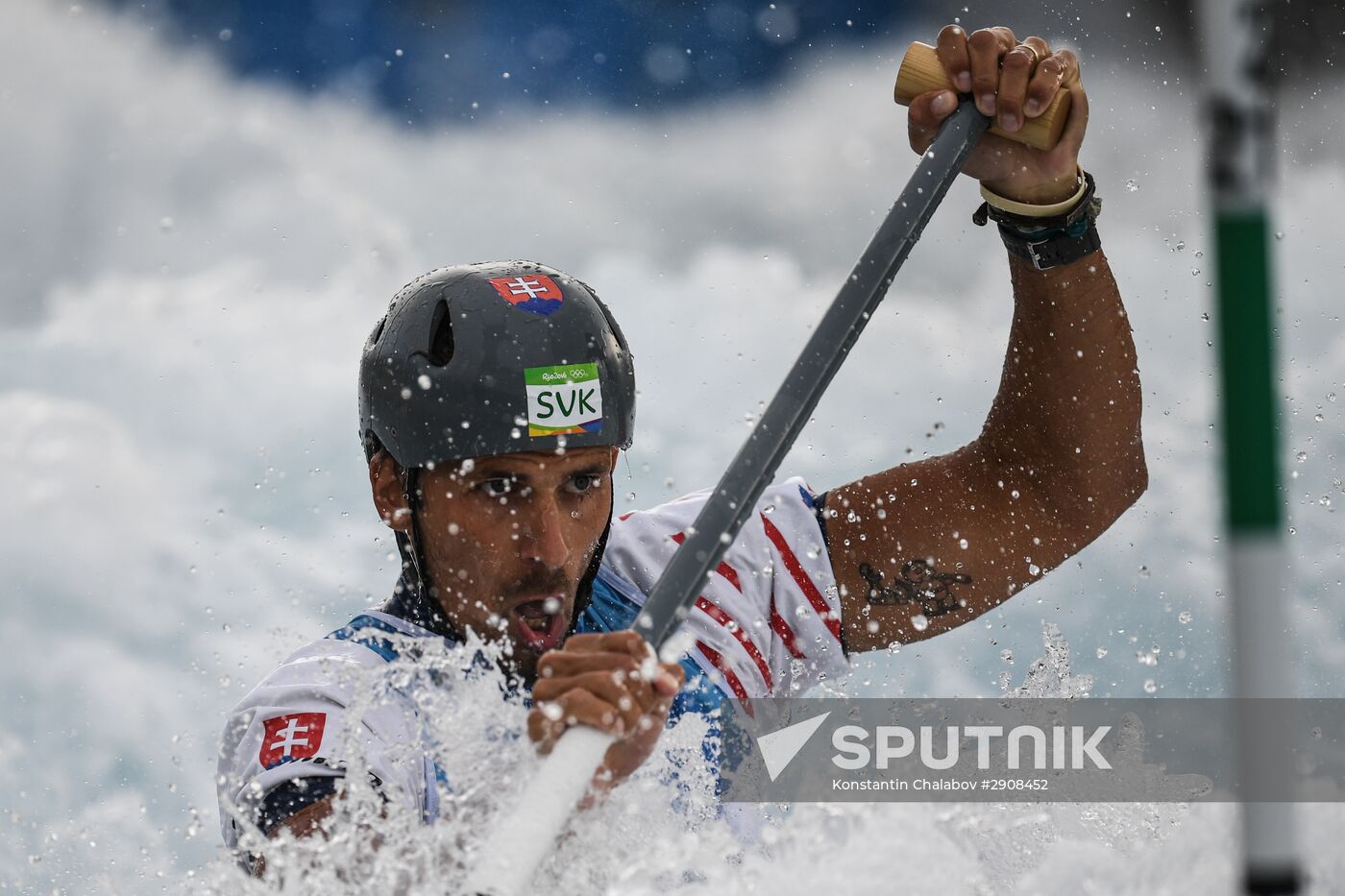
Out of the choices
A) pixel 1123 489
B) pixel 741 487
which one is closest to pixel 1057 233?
pixel 1123 489

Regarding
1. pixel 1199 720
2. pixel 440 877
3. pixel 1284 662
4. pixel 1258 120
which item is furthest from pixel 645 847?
pixel 1199 720

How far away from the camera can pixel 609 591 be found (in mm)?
3334

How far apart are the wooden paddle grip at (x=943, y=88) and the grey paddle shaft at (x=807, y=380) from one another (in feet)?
0.27

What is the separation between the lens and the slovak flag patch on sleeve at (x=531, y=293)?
314cm

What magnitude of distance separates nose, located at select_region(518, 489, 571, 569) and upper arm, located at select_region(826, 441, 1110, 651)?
857 millimetres

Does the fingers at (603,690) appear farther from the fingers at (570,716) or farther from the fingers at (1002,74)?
the fingers at (1002,74)

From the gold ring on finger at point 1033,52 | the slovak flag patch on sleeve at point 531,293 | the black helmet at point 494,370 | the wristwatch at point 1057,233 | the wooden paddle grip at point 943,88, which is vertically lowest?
the black helmet at point 494,370

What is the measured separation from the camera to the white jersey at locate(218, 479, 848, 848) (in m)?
2.63

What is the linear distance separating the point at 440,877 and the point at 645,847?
1.43ft

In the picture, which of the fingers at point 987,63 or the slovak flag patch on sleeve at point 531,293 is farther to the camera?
the slovak flag patch on sleeve at point 531,293

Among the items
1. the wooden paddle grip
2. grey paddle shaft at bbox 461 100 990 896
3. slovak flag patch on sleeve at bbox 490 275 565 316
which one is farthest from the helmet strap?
the wooden paddle grip

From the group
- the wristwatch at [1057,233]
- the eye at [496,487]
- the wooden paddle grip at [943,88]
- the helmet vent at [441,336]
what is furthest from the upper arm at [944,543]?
the helmet vent at [441,336]

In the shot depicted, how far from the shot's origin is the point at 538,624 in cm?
300

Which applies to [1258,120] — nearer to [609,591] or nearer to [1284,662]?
[1284,662]
